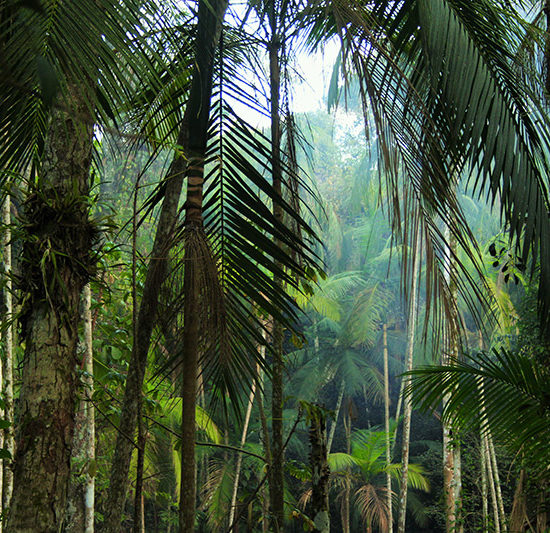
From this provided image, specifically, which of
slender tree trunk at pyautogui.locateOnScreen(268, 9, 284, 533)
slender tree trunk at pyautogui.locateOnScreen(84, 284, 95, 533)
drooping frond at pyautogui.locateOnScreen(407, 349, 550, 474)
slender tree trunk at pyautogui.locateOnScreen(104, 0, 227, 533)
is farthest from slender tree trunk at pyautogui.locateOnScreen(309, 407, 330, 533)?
slender tree trunk at pyautogui.locateOnScreen(84, 284, 95, 533)

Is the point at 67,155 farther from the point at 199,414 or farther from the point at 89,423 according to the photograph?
the point at 199,414

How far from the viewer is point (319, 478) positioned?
8.28ft

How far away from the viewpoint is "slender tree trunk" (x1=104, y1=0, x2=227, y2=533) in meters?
1.67

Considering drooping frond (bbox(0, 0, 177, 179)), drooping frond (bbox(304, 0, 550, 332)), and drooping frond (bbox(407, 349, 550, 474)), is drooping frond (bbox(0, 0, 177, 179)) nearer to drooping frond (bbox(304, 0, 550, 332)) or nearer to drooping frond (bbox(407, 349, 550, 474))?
drooping frond (bbox(304, 0, 550, 332))

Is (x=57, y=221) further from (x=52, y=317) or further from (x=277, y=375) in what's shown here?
(x=277, y=375)

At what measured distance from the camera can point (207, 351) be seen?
1681 mm

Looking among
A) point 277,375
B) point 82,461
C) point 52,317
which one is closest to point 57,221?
point 52,317

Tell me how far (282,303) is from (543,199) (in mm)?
1221

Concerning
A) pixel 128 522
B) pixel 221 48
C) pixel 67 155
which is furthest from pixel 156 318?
pixel 128 522

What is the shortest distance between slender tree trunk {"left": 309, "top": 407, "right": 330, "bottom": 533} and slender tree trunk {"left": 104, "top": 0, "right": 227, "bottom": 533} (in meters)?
0.85

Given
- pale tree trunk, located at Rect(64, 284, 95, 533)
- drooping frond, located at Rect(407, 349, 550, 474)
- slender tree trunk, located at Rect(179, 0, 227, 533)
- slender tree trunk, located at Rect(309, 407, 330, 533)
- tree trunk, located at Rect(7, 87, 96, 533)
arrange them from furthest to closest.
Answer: pale tree trunk, located at Rect(64, 284, 95, 533) → drooping frond, located at Rect(407, 349, 550, 474) → slender tree trunk, located at Rect(309, 407, 330, 533) → slender tree trunk, located at Rect(179, 0, 227, 533) → tree trunk, located at Rect(7, 87, 96, 533)

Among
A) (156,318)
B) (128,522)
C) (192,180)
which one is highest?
(192,180)

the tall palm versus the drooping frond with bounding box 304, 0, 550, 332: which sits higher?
the drooping frond with bounding box 304, 0, 550, 332

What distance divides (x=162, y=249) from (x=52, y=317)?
0.59 meters
